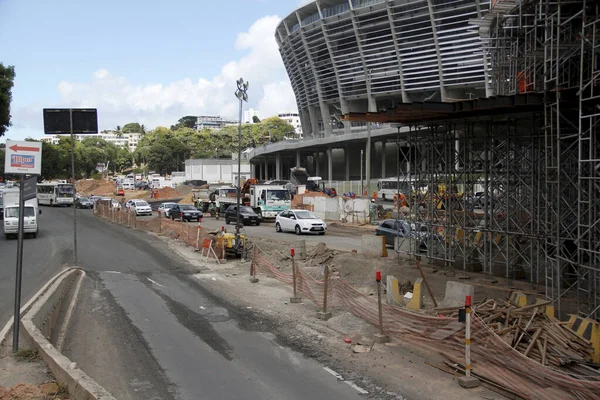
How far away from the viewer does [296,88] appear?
94.2 metres

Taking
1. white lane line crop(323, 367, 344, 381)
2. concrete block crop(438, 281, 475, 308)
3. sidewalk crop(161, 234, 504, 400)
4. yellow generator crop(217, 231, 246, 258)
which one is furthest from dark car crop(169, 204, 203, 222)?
white lane line crop(323, 367, 344, 381)

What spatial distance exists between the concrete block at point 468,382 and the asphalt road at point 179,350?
1.76 meters

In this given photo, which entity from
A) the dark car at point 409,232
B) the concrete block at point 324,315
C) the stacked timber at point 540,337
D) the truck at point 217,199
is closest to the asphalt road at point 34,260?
the concrete block at point 324,315

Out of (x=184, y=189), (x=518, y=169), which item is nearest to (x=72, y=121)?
(x=518, y=169)

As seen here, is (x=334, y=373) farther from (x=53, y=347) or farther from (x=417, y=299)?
(x=417, y=299)

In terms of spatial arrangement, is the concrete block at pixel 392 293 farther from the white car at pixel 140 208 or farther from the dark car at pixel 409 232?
the white car at pixel 140 208

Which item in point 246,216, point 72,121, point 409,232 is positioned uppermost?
point 72,121

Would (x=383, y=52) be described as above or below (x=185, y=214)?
above

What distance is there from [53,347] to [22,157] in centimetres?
325

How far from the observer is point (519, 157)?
1753cm

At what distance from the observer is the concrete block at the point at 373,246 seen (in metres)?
21.5

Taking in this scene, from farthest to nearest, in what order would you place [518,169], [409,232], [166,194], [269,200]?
[166,194] → [269,200] → [409,232] → [518,169]

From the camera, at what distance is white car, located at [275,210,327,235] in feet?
107

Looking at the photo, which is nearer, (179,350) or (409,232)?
(179,350)
